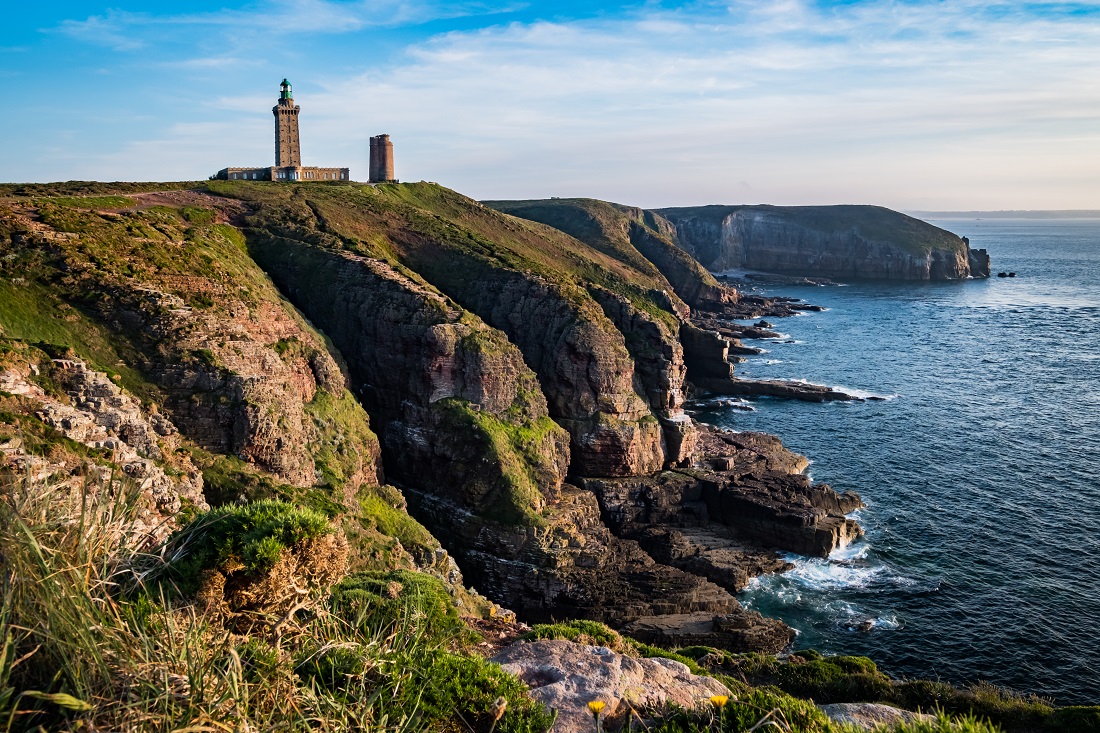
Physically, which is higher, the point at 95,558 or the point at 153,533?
the point at 95,558

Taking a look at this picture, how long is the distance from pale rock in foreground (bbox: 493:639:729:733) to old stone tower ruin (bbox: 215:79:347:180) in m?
101

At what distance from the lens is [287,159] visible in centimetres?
11744

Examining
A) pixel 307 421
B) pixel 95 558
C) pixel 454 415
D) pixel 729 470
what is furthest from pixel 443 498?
pixel 95 558

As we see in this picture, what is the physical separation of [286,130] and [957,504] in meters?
105

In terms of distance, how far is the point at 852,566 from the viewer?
56.3m

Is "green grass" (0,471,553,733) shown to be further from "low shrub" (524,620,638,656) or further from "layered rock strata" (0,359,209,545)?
"layered rock strata" (0,359,209,545)

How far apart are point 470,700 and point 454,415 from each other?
142 ft

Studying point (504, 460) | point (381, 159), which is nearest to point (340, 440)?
point (504, 460)

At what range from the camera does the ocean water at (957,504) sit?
151 ft

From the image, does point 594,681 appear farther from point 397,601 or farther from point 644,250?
point 644,250

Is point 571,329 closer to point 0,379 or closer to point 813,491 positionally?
point 813,491

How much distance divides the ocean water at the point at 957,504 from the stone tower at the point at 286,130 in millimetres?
78143

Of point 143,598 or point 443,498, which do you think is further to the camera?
point 443,498

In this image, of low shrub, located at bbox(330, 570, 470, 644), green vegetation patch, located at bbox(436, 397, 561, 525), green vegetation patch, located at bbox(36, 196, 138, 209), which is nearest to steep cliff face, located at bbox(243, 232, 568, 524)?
green vegetation patch, located at bbox(436, 397, 561, 525)
